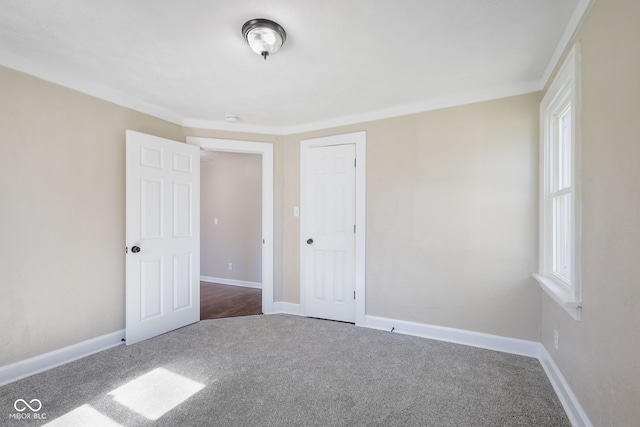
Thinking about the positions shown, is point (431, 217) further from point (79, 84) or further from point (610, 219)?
point (79, 84)

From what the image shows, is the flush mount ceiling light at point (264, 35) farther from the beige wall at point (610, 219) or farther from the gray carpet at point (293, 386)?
the gray carpet at point (293, 386)

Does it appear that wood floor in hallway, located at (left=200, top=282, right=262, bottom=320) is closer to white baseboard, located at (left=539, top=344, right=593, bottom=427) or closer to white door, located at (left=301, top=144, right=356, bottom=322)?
white door, located at (left=301, top=144, right=356, bottom=322)

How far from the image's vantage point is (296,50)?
2.02 m

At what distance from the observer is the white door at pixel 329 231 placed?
338 cm

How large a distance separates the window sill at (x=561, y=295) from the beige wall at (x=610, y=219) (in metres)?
0.05

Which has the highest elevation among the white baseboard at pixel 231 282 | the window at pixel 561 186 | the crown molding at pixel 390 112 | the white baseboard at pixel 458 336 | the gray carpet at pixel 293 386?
the crown molding at pixel 390 112

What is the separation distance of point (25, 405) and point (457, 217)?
350 centimetres

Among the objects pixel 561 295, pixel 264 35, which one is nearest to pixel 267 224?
pixel 264 35

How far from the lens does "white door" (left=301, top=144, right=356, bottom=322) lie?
3381mm

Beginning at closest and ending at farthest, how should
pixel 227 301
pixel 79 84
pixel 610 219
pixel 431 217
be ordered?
pixel 610 219 < pixel 79 84 < pixel 431 217 < pixel 227 301

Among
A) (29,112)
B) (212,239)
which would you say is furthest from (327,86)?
(212,239)

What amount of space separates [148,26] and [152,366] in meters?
2.42

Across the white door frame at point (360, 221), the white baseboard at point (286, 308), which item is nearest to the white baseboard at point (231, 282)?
the white baseboard at point (286, 308)

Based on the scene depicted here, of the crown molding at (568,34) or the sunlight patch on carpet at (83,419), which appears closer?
the crown molding at (568,34)
